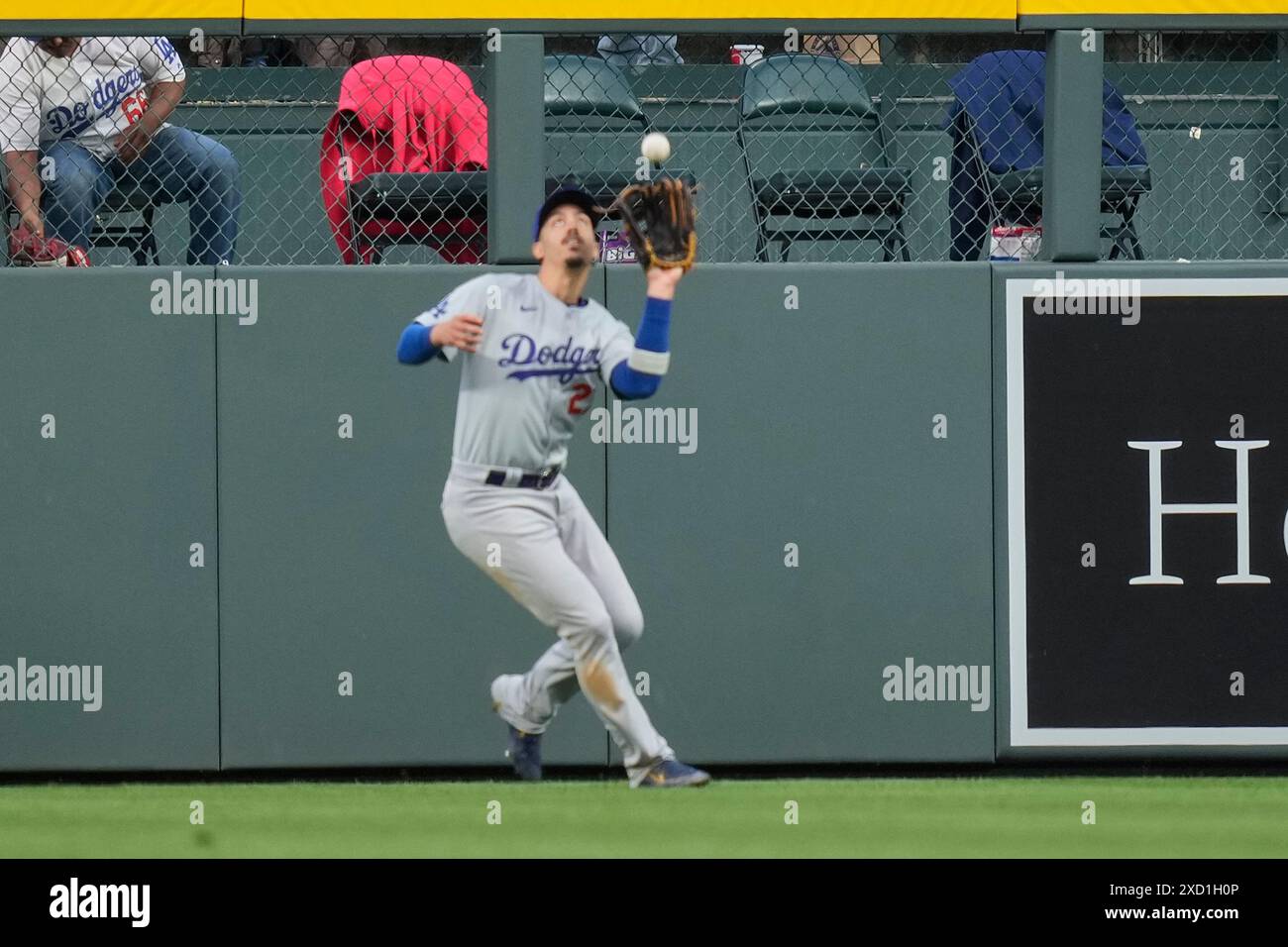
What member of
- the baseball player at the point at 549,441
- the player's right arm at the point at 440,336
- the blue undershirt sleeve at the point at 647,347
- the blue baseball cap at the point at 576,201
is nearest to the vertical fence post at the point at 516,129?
the baseball player at the point at 549,441

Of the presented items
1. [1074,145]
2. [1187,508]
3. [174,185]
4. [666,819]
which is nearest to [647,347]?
[666,819]

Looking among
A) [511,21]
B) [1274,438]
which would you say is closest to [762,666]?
[1274,438]

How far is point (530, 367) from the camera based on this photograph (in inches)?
275

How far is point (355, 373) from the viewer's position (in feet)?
25.9

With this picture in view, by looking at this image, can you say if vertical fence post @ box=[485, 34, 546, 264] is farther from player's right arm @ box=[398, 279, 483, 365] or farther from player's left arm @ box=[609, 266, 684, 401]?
player's left arm @ box=[609, 266, 684, 401]

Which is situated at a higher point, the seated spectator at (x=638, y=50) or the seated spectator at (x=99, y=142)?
the seated spectator at (x=638, y=50)

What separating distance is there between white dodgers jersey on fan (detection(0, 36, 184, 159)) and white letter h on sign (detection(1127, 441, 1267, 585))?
415 cm

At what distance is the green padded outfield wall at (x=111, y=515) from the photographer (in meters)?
7.84

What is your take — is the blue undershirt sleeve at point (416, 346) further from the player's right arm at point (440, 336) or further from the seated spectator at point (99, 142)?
the seated spectator at point (99, 142)

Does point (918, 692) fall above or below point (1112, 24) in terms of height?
below

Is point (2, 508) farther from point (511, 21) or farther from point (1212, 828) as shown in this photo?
point (1212, 828)

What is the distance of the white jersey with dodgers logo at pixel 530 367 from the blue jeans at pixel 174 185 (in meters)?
1.48
